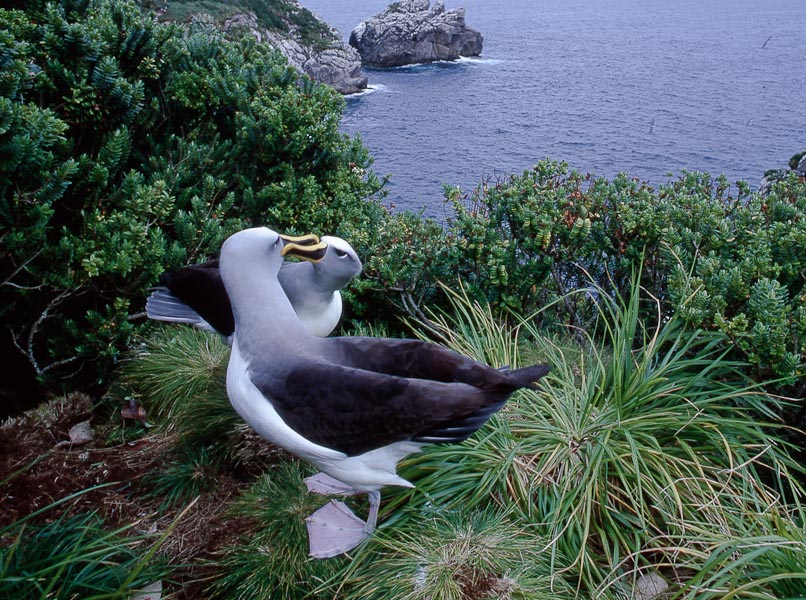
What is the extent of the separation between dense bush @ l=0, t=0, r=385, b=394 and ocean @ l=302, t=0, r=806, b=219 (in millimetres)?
8885

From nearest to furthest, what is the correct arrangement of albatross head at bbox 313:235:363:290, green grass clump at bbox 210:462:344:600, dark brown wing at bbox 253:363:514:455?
dark brown wing at bbox 253:363:514:455 → green grass clump at bbox 210:462:344:600 → albatross head at bbox 313:235:363:290

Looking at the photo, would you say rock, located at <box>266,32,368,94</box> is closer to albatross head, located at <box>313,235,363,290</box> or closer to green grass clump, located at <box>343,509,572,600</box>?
albatross head, located at <box>313,235,363,290</box>

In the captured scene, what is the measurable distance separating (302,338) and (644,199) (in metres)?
4.53

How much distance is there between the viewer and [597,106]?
43156 millimetres

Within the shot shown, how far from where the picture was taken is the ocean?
33125 mm

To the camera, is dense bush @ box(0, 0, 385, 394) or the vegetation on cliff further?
dense bush @ box(0, 0, 385, 394)

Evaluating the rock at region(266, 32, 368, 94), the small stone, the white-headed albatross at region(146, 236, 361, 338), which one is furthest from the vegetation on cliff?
the rock at region(266, 32, 368, 94)

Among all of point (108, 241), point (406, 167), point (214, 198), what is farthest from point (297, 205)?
point (406, 167)

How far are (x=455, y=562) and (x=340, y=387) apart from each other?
1108mm

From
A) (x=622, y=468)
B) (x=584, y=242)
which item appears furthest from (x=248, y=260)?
(x=584, y=242)

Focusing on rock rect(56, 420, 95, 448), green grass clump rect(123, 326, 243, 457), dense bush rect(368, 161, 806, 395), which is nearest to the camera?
green grass clump rect(123, 326, 243, 457)

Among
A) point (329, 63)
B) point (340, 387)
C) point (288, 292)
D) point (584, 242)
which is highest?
point (340, 387)

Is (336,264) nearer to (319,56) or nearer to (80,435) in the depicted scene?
(80,435)

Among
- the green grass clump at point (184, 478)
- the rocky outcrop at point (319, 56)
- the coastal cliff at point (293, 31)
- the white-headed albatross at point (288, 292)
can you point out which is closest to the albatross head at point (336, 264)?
the white-headed albatross at point (288, 292)
